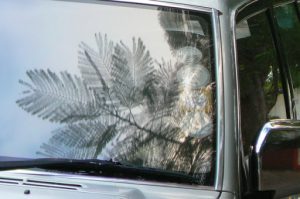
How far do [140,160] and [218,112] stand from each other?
38 cm

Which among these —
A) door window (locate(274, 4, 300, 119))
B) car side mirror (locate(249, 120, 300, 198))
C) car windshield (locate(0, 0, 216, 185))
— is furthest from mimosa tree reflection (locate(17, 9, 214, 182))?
door window (locate(274, 4, 300, 119))

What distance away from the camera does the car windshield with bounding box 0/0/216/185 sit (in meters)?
2.31

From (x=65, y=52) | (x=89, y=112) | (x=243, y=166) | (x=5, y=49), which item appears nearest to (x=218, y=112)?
(x=243, y=166)

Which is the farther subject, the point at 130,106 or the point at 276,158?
the point at 130,106

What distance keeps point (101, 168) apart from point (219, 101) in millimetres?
571

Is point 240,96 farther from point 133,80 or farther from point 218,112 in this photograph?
point 133,80

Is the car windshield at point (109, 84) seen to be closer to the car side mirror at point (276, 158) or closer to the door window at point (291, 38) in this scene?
the car side mirror at point (276, 158)

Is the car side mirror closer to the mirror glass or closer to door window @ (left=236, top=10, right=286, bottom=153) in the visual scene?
the mirror glass

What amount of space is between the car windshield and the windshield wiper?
0.04m

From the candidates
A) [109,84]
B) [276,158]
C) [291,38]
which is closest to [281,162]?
[276,158]

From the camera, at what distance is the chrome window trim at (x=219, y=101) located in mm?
2266

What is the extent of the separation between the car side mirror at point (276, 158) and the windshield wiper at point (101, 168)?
0.25 meters

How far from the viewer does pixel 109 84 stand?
241 centimetres

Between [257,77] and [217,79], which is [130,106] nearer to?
[217,79]
